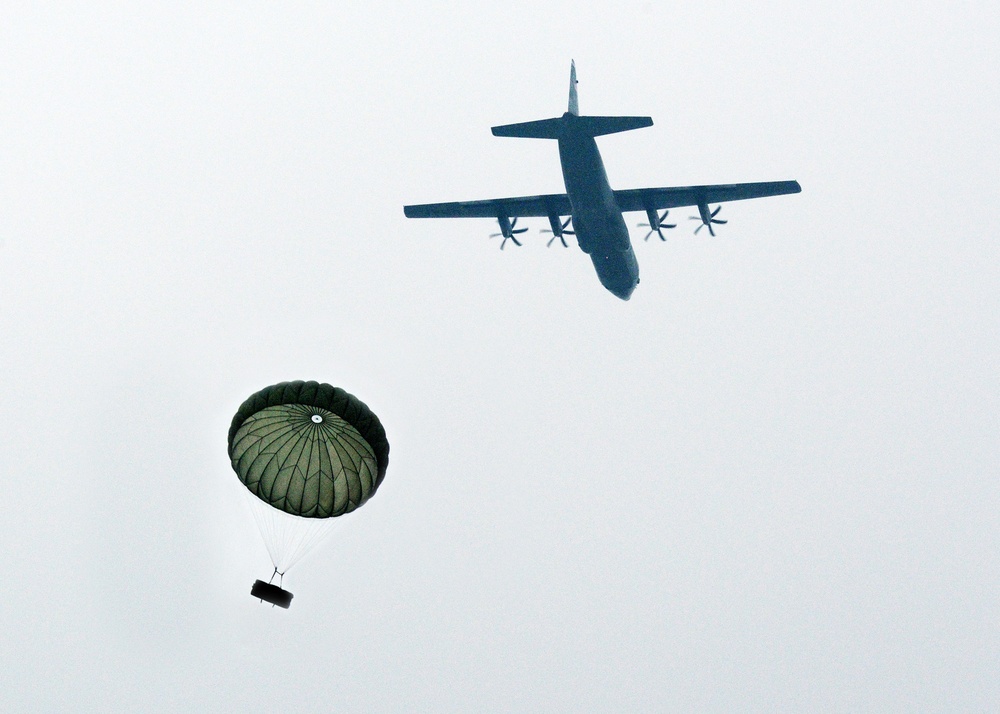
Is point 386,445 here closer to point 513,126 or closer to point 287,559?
point 287,559

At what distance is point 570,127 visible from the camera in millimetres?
46250

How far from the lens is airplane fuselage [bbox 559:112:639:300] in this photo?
47281mm

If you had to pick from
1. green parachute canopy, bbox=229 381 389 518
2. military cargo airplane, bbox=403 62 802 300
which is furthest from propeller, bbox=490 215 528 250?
green parachute canopy, bbox=229 381 389 518

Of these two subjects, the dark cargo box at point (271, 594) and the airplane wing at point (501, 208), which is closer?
the dark cargo box at point (271, 594)

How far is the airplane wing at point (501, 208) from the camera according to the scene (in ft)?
190

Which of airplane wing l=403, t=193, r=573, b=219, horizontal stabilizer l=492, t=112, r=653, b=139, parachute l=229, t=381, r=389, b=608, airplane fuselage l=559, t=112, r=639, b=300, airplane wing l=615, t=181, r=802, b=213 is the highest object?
airplane wing l=615, t=181, r=802, b=213

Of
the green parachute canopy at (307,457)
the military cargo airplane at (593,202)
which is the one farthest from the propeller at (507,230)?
the green parachute canopy at (307,457)

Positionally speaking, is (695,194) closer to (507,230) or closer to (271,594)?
(507,230)

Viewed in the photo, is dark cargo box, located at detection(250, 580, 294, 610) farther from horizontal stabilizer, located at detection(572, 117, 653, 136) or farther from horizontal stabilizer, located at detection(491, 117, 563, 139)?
horizontal stabilizer, located at detection(572, 117, 653, 136)

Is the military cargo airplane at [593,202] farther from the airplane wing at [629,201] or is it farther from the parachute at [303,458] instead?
the parachute at [303,458]

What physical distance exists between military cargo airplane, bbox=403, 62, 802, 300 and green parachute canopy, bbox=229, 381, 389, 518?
58.8 feet

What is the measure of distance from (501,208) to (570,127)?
12.6 meters

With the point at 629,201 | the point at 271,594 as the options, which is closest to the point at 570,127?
the point at 629,201

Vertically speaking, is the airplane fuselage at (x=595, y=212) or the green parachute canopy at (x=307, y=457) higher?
the airplane fuselage at (x=595, y=212)
